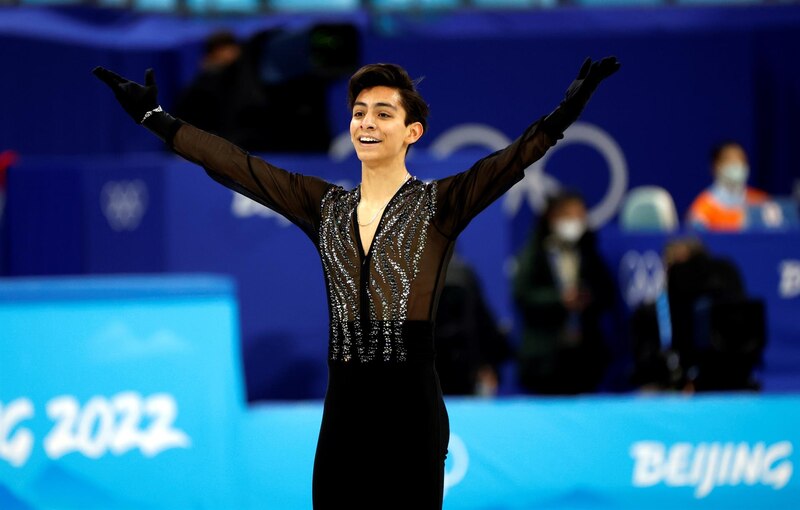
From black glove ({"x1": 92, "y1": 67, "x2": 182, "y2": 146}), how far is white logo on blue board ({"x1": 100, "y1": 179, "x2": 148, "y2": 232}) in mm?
4262

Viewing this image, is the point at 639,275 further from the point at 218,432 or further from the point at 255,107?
the point at 218,432

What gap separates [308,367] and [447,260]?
409cm

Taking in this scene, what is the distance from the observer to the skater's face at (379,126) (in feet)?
13.1

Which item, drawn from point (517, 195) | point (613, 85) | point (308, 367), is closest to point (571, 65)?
point (613, 85)

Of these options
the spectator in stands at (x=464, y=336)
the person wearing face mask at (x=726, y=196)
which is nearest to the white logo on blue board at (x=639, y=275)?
the person wearing face mask at (x=726, y=196)

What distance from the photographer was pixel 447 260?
4082 mm

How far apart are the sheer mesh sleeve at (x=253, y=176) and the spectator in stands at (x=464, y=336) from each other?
3300mm

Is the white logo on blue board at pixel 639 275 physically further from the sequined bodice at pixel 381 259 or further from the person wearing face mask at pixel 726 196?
the sequined bodice at pixel 381 259

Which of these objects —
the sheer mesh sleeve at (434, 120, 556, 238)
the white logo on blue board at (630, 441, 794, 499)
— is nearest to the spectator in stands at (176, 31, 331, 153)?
the white logo on blue board at (630, 441, 794, 499)

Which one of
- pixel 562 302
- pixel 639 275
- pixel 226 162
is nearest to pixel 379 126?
pixel 226 162

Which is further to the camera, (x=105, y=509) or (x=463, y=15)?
(x=463, y=15)

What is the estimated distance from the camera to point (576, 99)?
12.7 ft

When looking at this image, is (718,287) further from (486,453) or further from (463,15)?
(463,15)

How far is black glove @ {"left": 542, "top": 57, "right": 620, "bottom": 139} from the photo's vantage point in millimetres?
3865
